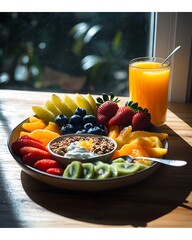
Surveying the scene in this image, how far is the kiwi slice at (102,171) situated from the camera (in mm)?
888

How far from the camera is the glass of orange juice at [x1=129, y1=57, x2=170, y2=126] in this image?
123cm

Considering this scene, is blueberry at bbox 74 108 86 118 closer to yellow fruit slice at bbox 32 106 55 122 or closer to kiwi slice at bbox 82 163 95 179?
yellow fruit slice at bbox 32 106 55 122

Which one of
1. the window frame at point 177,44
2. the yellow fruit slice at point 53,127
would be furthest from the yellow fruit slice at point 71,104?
the window frame at point 177,44

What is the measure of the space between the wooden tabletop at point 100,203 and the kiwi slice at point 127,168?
0.05m

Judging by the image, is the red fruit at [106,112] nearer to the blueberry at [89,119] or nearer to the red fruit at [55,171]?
the blueberry at [89,119]

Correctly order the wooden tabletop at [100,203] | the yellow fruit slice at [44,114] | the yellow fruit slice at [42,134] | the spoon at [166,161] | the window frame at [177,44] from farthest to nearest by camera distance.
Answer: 1. the window frame at [177,44]
2. the yellow fruit slice at [44,114]
3. the yellow fruit slice at [42,134]
4. the spoon at [166,161]
5. the wooden tabletop at [100,203]

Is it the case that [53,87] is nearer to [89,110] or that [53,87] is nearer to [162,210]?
[89,110]

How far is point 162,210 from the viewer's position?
33.5 inches

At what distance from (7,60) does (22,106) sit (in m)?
0.74

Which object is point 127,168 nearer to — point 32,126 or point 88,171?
point 88,171

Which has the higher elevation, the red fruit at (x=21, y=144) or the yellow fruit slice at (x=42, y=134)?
the red fruit at (x=21, y=144)

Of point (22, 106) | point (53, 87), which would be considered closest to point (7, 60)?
point (53, 87)
